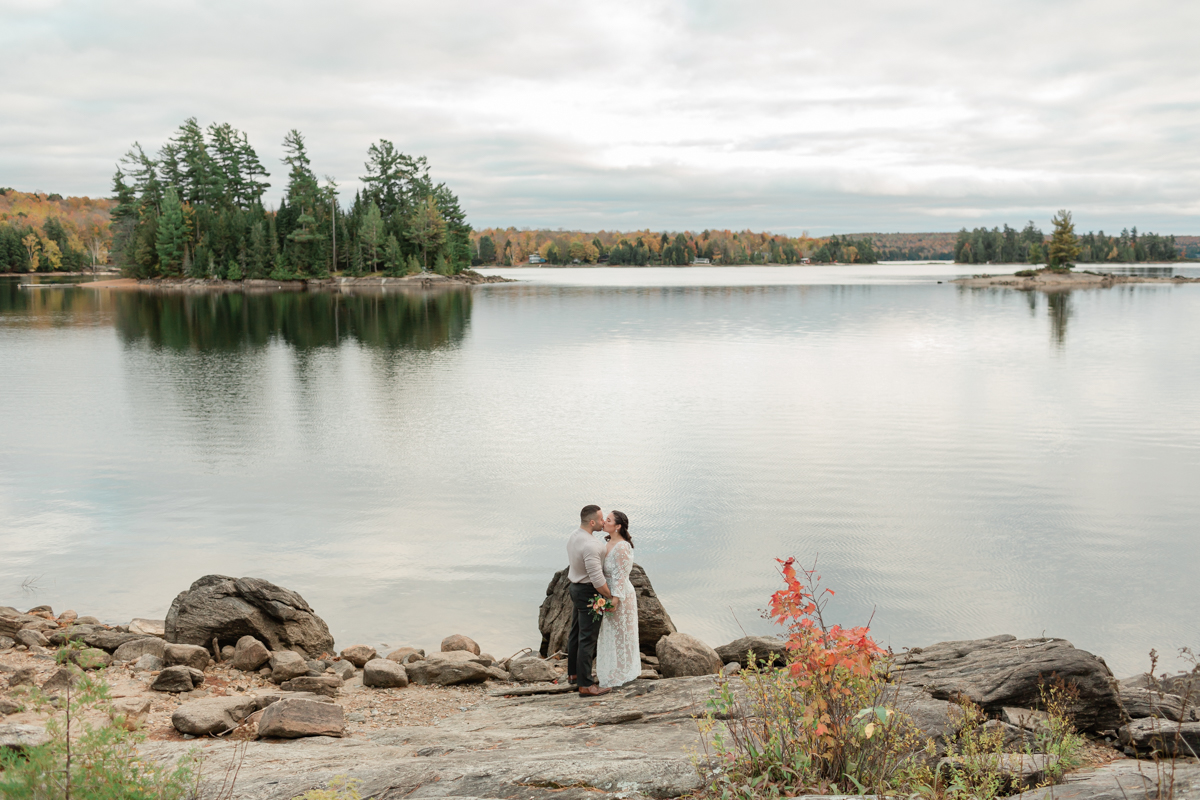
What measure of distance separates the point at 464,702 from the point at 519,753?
288 centimetres

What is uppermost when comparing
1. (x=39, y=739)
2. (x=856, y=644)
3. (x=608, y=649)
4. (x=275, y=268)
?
(x=275, y=268)

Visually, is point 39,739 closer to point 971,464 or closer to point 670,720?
point 670,720

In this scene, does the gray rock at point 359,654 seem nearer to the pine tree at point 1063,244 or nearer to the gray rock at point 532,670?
the gray rock at point 532,670

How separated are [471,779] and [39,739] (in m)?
3.26

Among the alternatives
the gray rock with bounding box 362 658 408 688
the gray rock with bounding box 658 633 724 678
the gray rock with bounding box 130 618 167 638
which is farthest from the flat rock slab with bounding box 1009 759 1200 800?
the gray rock with bounding box 130 618 167 638

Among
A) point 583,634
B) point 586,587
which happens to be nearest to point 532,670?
point 583,634

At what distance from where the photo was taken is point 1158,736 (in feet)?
20.9

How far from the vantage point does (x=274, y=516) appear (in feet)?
56.7

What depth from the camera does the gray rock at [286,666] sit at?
9.89 m

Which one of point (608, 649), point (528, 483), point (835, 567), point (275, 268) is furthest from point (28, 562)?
point (275, 268)

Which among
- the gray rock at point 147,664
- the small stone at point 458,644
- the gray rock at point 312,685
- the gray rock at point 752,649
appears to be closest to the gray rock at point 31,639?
the gray rock at point 147,664

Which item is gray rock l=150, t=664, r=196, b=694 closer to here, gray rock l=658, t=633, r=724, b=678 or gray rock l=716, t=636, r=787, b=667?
gray rock l=658, t=633, r=724, b=678

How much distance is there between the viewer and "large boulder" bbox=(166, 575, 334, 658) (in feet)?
34.9

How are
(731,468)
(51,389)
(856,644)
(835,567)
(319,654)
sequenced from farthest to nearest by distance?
(51,389) → (731,468) → (835,567) → (319,654) → (856,644)
